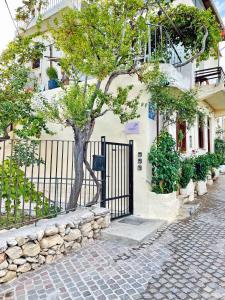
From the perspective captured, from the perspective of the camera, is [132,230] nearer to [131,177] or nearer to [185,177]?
[131,177]

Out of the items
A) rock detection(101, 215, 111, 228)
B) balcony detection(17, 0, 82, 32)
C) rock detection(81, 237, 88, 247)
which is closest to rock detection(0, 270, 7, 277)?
rock detection(81, 237, 88, 247)

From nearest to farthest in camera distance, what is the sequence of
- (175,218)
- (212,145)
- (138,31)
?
1. (138,31)
2. (175,218)
3. (212,145)

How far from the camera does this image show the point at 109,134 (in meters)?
7.36

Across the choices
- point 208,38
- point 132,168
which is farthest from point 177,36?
point 132,168

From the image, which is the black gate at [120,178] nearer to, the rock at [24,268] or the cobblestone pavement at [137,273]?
the cobblestone pavement at [137,273]

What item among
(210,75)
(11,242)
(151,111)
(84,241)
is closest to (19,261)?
(11,242)

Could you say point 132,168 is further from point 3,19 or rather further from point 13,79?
point 3,19

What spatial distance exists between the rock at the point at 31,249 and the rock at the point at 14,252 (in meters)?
0.08

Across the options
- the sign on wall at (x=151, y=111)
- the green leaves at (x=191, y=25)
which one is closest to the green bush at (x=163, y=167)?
the sign on wall at (x=151, y=111)

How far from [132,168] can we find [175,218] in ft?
6.01

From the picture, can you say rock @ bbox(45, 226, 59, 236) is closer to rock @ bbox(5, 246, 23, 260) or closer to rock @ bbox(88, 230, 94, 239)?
rock @ bbox(5, 246, 23, 260)

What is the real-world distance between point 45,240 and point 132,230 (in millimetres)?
2077

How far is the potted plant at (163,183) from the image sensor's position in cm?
642

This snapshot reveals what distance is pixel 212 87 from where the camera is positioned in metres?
10.1
